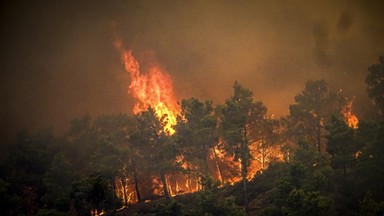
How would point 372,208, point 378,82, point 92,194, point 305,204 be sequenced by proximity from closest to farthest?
point 372,208, point 305,204, point 92,194, point 378,82

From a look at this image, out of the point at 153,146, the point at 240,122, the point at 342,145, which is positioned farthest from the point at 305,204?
the point at 153,146

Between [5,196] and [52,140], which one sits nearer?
[5,196]

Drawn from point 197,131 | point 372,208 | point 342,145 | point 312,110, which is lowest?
point 372,208

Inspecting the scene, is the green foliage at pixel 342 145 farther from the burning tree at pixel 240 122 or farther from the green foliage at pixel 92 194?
the green foliage at pixel 92 194

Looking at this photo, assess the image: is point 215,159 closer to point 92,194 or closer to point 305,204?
point 92,194

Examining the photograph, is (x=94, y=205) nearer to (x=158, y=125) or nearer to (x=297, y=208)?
(x=297, y=208)

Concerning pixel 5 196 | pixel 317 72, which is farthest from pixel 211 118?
pixel 317 72

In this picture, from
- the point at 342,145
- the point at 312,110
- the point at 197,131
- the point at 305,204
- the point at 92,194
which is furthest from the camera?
the point at 312,110

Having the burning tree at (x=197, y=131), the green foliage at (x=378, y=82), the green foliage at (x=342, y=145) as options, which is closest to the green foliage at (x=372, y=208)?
the green foliage at (x=342, y=145)

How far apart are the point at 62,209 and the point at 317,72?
130 metres

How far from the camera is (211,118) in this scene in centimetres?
4622

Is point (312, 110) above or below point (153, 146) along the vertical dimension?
above

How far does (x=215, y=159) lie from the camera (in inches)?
2026

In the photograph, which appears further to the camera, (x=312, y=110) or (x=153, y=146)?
(x=312, y=110)
